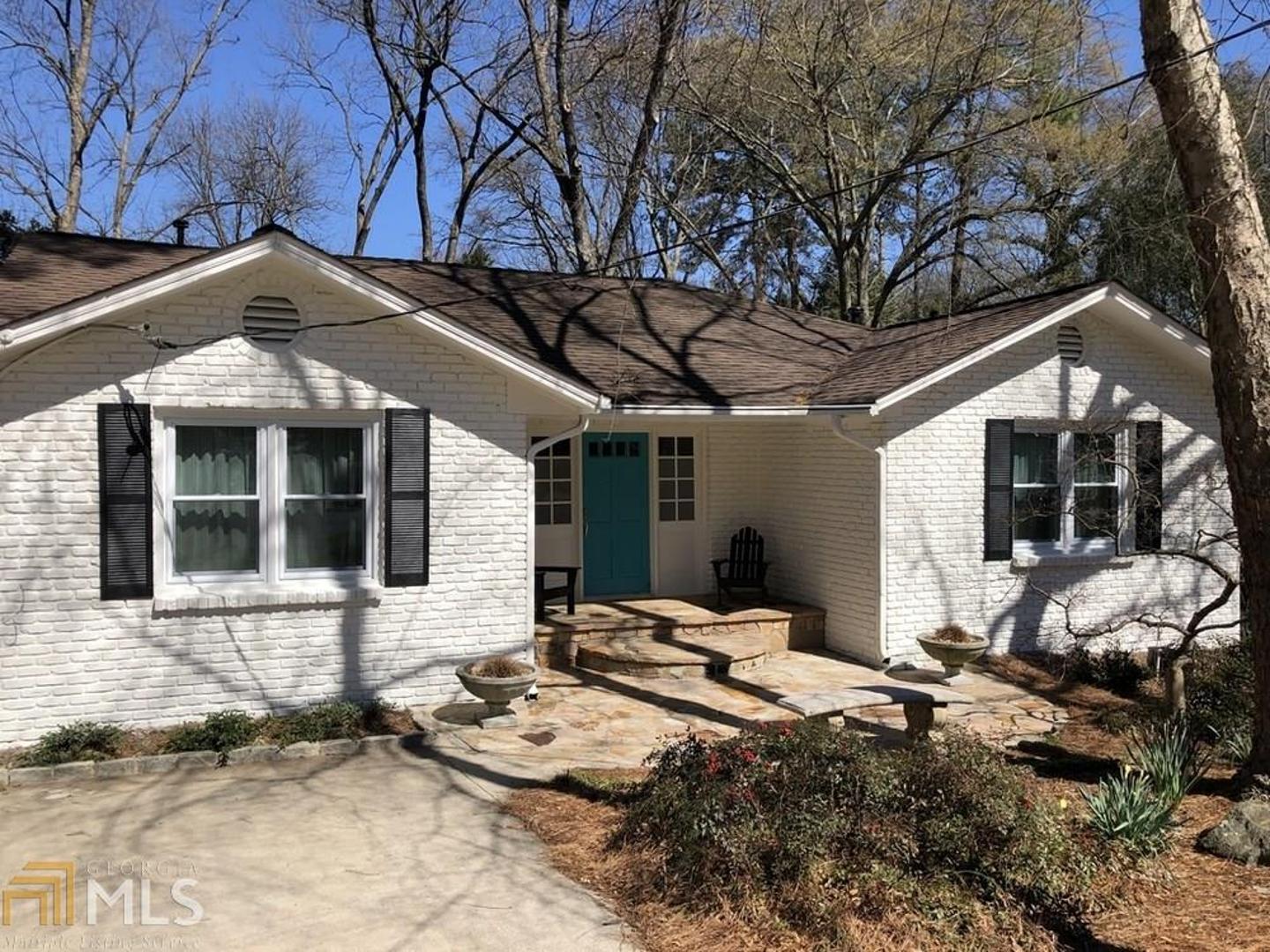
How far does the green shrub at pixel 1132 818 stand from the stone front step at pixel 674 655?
497 centimetres

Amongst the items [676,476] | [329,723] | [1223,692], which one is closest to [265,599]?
→ [329,723]

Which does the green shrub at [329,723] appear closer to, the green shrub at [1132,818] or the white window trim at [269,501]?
the white window trim at [269,501]

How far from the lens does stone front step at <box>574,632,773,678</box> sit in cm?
1009

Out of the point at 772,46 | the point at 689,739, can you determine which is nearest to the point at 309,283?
the point at 689,739

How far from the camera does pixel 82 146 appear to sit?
23.3m

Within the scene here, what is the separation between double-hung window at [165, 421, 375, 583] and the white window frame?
7.35m

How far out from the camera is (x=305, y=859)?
5516mm

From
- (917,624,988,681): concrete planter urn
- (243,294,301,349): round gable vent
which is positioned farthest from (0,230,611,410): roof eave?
(917,624,988,681): concrete planter urn

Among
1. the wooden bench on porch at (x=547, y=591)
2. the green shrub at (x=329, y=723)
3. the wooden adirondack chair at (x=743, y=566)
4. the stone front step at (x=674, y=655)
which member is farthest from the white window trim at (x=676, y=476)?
the green shrub at (x=329, y=723)

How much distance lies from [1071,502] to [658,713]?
5.98m

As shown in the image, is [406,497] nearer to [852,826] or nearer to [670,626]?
[670,626]

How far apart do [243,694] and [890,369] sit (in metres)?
7.52

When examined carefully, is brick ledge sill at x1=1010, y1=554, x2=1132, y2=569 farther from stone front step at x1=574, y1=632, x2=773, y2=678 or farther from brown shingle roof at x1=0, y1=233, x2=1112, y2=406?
stone front step at x1=574, y1=632, x2=773, y2=678

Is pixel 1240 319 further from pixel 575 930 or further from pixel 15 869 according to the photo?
pixel 15 869
